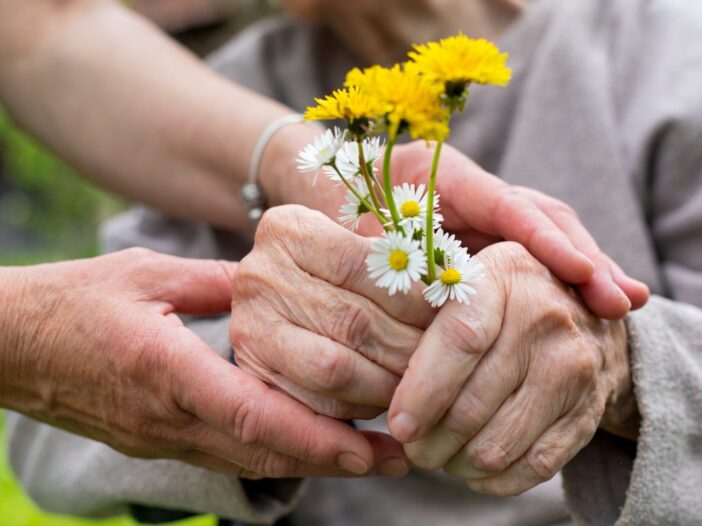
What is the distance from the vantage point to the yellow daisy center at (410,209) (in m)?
Answer: 0.65

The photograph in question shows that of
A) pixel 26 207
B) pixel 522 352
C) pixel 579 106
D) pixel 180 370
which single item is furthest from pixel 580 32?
pixel 26 207

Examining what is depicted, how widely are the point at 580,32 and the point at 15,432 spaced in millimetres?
1100

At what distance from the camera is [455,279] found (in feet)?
2.15

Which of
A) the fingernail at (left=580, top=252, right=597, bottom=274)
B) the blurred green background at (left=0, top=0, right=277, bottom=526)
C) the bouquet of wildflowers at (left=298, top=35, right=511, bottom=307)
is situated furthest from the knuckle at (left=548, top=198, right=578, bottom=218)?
the blurred green background at (left=0, top=0, right=277, bottom=526)

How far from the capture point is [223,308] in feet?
2.98

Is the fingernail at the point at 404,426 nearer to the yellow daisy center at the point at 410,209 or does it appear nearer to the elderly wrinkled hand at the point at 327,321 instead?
the elderly wrinkled hand at the point at 327,321

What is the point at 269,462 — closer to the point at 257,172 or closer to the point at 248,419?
the point at 248,419

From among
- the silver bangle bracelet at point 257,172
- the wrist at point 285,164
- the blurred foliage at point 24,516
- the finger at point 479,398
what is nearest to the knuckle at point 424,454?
the finger at point 479,398

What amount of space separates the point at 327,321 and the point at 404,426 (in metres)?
0.12

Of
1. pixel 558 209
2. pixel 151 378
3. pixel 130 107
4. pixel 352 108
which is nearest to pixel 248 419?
pixel 151 378

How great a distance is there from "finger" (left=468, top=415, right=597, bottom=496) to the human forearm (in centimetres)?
58

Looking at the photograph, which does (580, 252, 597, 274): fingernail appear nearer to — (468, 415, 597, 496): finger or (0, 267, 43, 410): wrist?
(468, 415, 597, 496): finger

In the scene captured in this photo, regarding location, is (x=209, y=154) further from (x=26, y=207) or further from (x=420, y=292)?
(x=26, y=207)

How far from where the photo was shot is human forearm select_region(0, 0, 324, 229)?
121 centimetres
